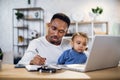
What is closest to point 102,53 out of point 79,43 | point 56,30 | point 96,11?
point 79,43

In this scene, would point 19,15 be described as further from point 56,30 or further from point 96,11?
point 56,30

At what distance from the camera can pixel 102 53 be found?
1150 millimetres

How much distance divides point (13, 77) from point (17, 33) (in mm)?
4742

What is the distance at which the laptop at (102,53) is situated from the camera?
108 centimetres

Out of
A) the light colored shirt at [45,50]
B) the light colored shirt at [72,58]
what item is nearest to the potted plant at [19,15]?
the light colored shirt at [45,50]

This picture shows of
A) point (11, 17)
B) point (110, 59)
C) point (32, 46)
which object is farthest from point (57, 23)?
point (11, 17)

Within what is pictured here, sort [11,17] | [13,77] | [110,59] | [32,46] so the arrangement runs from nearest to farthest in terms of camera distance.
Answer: [13,77], [110,59], [32,46], [11,17]

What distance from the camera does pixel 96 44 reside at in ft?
3.49

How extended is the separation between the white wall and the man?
2.96 m

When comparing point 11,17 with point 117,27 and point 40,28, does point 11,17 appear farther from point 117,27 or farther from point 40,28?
point 117,27

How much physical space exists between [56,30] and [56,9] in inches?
122

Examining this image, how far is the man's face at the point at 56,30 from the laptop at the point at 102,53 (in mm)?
1178

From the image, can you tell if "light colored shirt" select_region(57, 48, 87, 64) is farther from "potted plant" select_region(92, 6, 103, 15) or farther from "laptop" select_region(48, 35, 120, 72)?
"potted plant" select_region(92, 6, 103, 15)

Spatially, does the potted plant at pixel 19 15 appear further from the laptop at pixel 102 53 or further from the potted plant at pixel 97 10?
the laptop at pixel 102 53
